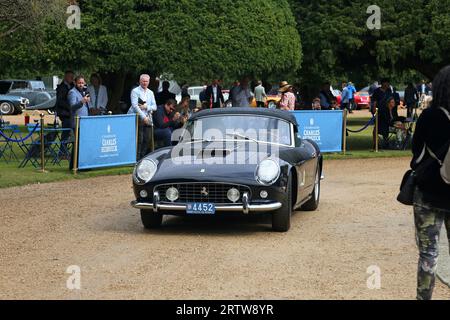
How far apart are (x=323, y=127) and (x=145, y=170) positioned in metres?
12.0

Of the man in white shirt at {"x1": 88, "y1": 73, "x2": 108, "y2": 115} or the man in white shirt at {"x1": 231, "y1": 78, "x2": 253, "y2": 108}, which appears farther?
the man in white shirt at {"x1": 231, "y1": 78, "x2": 253, "y2": 108}

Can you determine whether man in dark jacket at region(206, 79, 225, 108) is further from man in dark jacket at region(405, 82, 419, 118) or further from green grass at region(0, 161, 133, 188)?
man in dark jacket at region(405, 82, 419, 118)

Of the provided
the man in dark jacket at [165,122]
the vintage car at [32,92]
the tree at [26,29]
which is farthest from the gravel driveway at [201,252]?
the vintage car at [32,92]

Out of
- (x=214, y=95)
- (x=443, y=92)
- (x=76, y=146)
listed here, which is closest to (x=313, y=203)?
(x=76, y=146)

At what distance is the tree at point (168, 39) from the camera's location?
2288 centimetres

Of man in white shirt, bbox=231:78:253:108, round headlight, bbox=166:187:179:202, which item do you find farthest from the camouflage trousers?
man in white shirt, bbox=231:78:253:108

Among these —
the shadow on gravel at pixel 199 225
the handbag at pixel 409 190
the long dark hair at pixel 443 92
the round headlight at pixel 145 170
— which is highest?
the long dark hair at pixel 443 92

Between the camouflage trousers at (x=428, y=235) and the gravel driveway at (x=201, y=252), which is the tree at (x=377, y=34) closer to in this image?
the gravel driveway at (x=201, y=252)

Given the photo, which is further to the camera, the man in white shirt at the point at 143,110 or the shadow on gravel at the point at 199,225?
the man in white shirt at the point at 143,110

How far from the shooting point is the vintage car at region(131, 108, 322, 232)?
35.9 ft

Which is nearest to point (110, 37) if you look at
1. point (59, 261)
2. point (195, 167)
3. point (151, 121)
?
point (151, 121)

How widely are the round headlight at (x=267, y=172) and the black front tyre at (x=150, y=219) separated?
1.35m

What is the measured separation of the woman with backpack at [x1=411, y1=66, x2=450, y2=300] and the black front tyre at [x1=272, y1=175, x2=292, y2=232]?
4317mm
